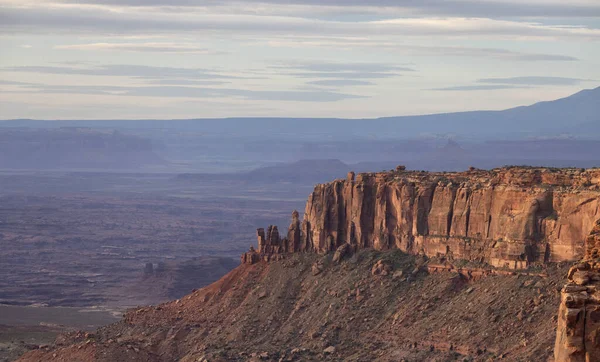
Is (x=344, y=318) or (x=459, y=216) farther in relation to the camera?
(x=344, y=318)

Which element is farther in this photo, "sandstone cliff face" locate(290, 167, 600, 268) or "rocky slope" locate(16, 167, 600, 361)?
"sandstone cliff face" locate(290, 167, 600, 268)

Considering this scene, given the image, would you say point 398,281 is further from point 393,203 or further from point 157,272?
point 157,272

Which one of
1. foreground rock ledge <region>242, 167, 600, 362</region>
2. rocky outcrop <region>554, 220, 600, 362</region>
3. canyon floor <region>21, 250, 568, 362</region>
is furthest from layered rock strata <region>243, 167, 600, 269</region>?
rocky outcrop <region>554, 220, 600, 362</region>

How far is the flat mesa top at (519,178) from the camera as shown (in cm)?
6575

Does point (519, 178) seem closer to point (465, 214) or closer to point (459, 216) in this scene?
point (465, 214)

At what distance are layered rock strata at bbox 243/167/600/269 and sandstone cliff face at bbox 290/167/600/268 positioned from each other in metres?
0.05

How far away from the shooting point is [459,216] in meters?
70.6

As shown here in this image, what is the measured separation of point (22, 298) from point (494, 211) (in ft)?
329

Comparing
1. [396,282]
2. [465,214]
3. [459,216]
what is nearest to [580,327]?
[465,214]

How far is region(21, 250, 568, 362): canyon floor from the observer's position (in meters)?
60.9

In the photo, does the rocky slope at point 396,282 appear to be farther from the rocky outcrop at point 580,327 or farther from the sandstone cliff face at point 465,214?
the rocky outcrop at point 580,327

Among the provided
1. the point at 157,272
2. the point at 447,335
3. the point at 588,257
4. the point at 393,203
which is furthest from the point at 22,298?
the point at 588,257

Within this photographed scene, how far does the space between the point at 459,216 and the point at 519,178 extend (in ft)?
13.2

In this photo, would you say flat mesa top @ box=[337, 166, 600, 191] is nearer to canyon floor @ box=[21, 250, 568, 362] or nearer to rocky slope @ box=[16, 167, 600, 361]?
rocky slope @ box=[16, 167, 600, 361]
